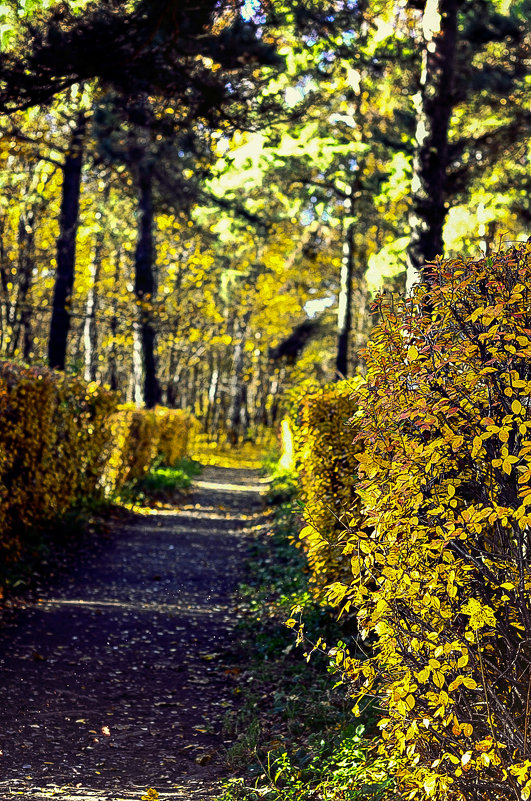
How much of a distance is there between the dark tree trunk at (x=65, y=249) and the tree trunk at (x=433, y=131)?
25.4ft

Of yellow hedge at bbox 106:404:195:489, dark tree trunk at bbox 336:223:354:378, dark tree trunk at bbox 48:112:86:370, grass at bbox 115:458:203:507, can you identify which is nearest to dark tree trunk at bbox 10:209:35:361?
dark tree trunk at bbox 48:112:86:370

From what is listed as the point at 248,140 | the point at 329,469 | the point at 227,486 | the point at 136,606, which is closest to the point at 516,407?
the point at 329,469

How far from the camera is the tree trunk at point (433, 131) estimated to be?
720 centimetres

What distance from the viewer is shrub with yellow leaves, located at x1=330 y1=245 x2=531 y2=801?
267 centimetres

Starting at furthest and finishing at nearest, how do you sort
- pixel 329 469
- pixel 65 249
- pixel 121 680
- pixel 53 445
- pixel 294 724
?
1. pixel 65 249
2. pixel 53 445
3. pixel 329 469
4. pixel 121 680
5. pixel 294 724

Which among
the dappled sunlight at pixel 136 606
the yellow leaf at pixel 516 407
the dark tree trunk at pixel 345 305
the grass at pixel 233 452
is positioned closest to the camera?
the yellow leaf at pixel 516 407

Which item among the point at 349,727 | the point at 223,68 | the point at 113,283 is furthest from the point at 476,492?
the point at 113,283

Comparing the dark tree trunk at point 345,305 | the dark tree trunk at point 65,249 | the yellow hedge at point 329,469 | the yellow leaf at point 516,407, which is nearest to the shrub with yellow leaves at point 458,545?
the yellow leaf at point 516,407

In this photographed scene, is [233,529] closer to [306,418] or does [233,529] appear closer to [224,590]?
[224,590]

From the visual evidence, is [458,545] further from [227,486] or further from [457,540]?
[227,486]

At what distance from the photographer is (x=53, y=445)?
8484mm

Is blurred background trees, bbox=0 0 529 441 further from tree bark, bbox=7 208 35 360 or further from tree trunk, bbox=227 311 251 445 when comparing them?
tree trunk, bbox=227 311 251 445

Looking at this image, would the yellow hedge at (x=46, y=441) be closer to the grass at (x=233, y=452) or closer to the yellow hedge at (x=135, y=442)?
the yellow hedge at (x=135, y=442)

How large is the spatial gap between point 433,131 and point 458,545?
5430mm
